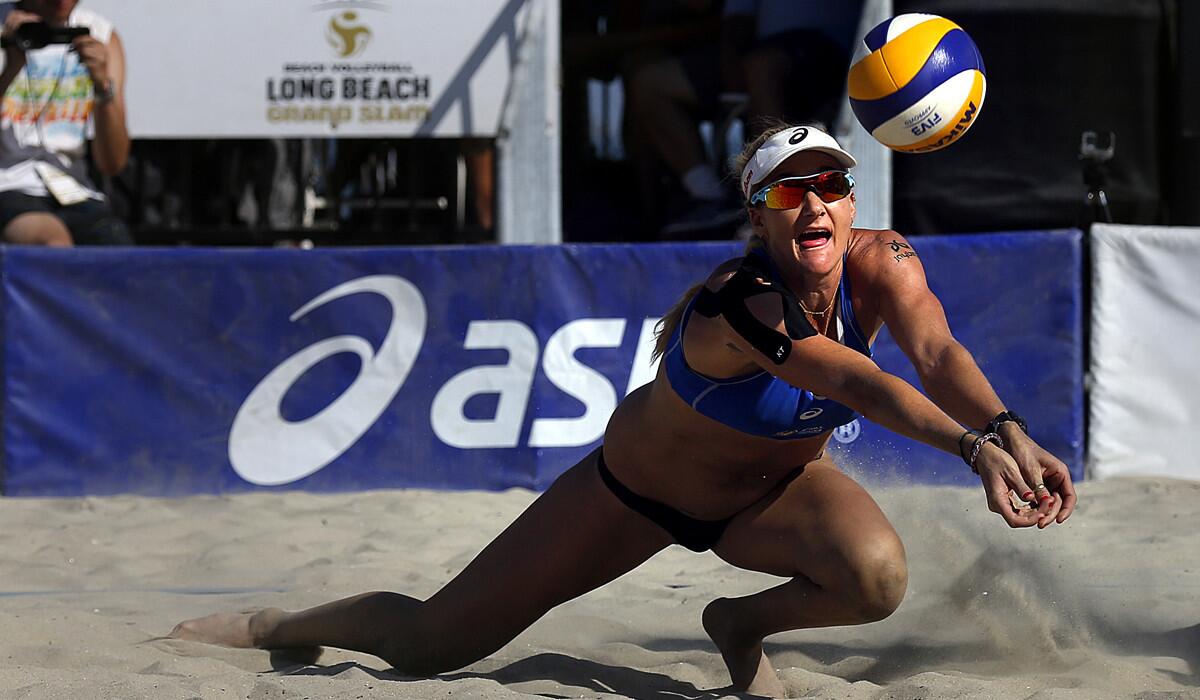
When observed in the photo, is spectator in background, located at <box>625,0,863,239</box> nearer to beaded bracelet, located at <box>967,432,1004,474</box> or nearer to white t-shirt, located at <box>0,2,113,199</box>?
white t-shirt, located at <box>0,2,113,199</box>

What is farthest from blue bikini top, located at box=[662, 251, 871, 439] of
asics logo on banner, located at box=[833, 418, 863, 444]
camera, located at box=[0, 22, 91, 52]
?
camera, located at box=[0, 22, 91, 52]

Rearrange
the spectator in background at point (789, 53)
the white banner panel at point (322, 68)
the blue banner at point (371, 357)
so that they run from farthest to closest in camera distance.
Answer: the spectator in background at point (789, 53)
the white banner panel at point (322, 68)
the blue banner at point (371, 357)

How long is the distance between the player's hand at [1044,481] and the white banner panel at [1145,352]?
4.06 metres

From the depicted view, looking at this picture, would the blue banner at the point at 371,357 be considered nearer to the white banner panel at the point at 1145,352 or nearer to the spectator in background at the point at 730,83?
the white banner panel at the point at 1145,352

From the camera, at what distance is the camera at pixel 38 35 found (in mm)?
7012

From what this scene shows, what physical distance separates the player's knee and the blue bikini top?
338mm

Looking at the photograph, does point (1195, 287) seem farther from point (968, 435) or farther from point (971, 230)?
point (968, 435)

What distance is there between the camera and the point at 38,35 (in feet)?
23.1

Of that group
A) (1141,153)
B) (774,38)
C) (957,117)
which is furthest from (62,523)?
(1141,153)

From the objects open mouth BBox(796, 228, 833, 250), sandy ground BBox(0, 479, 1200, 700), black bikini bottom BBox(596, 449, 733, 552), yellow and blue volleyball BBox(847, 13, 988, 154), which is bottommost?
sandy ground BBox(0, 479, 1200, 700)

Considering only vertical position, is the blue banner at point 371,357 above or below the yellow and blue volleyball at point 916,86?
below

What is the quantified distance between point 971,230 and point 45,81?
505 centimetres

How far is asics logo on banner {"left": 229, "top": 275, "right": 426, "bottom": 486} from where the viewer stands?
6.54 metres

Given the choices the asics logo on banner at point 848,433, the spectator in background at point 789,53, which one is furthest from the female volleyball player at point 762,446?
the spectator in background at point 789,53
